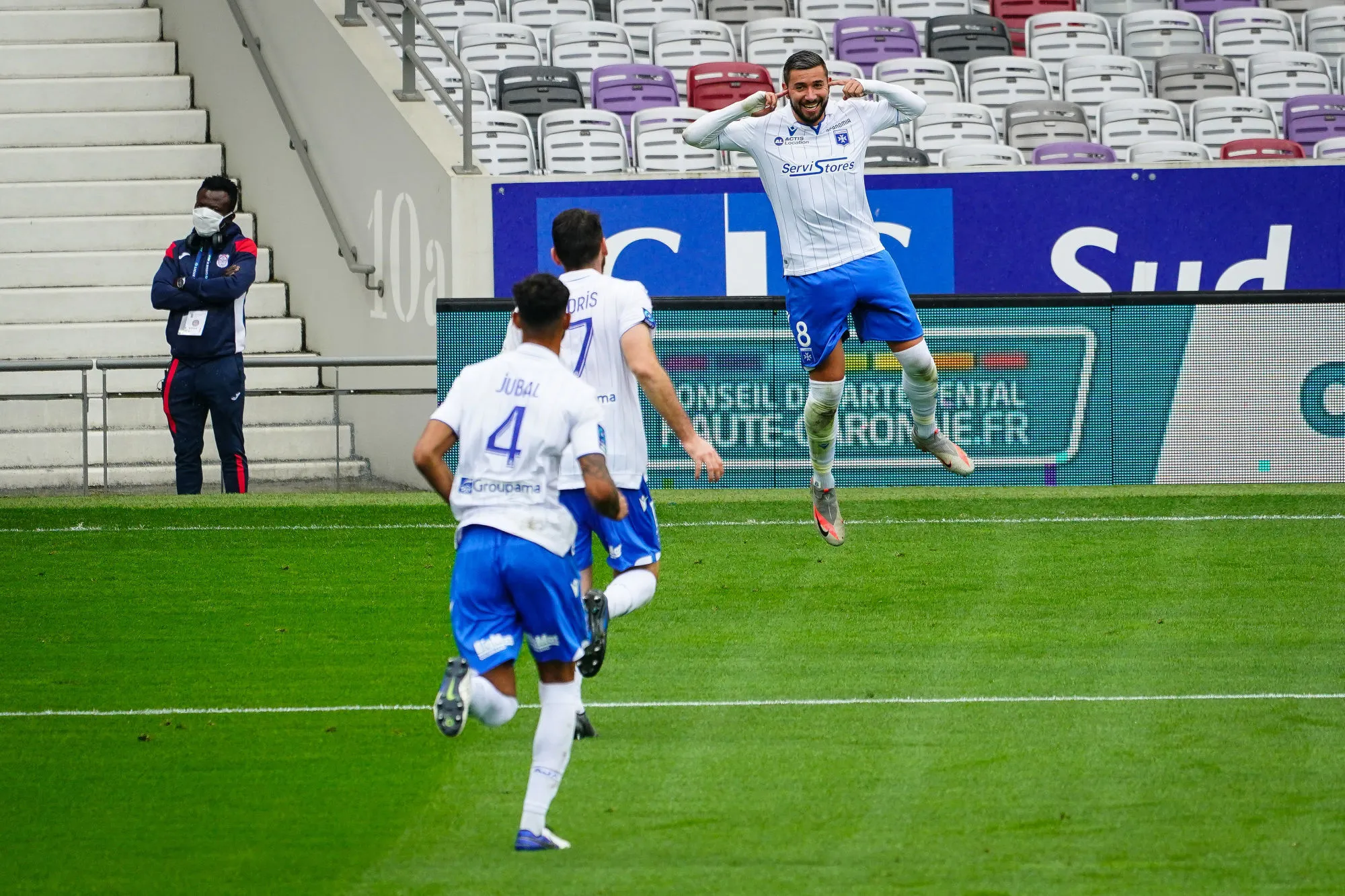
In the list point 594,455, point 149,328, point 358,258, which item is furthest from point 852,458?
point 594,455

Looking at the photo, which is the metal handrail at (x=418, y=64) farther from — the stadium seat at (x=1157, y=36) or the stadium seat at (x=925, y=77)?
the stadium seat at (x=1157, y=36)

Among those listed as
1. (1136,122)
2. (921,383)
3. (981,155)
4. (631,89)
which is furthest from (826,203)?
(1136,122)

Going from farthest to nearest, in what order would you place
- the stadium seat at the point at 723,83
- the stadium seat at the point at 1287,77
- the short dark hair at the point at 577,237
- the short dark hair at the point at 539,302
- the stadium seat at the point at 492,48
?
the stadium seat at the point at 1287,77
the stadium seat at the point at 492,48
the stadium seat at the point at 723,83
the short dark hair at the point at 577,237
the short dark hair at the point at 539,302

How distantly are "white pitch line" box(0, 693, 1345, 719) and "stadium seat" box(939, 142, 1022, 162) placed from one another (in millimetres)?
10183

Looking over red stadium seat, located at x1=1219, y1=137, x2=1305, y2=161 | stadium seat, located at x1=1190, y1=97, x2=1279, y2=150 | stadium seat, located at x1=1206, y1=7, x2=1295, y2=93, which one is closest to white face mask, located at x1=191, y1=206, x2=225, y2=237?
red stadium seat, located at x1=1219, y1=137, x2=1305, y2=161

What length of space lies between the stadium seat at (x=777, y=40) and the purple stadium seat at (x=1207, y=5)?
4.57 meters

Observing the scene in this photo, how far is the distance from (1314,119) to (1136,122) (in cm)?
184

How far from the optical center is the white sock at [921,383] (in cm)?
998

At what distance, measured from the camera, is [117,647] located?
956cm

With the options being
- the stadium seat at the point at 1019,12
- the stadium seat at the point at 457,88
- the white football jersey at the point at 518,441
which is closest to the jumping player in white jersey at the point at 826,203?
the white football jersey at the point at 518,441

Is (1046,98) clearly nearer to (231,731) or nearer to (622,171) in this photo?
(622,171)

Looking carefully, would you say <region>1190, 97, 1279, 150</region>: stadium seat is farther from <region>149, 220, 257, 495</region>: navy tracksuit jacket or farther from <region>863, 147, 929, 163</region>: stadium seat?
<region>149, 220, 257, 495</region>: navy tracksuit jacket

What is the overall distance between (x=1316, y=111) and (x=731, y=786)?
1450 centimetres

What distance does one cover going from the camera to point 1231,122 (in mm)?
→ 18953
